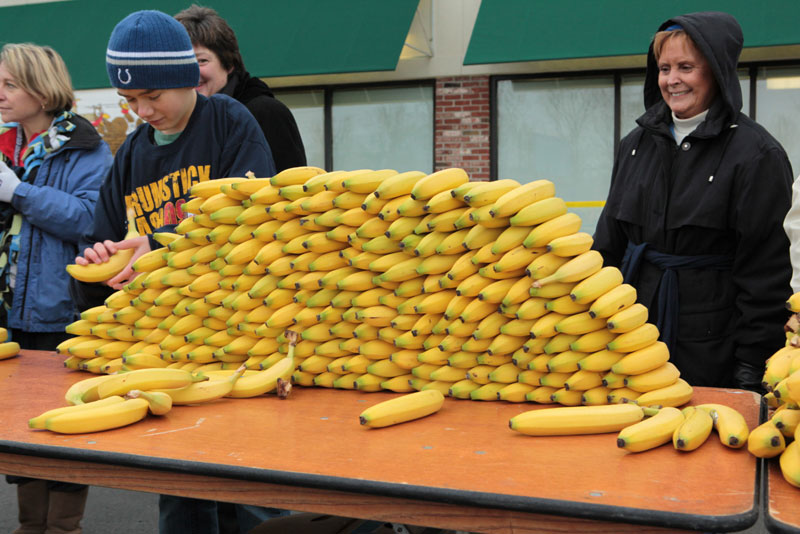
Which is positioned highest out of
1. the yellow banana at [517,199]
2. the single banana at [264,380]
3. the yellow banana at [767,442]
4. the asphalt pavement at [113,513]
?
the yellow banana at [517,199]

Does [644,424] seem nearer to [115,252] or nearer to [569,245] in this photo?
[569,245]

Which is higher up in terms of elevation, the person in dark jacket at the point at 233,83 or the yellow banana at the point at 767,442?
the person in dark jacket at the point at 233,83

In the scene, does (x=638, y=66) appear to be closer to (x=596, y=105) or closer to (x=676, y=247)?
(x=596, y=105)

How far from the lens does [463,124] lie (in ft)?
36.3

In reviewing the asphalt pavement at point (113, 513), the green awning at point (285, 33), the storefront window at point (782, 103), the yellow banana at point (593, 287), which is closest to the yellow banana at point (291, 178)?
the yellow banana at point (593, 287)

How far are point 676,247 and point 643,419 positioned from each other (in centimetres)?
106

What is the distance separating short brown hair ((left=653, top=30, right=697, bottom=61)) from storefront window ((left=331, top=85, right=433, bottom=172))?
8238 mm

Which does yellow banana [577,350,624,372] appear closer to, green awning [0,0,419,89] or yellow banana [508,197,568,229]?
yellow banana [508,197,568,229]

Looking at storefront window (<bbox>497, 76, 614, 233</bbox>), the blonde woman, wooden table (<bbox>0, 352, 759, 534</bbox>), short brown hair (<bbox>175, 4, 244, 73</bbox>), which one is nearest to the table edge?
wooden table (<bbox>0, 352, 759, 534</bbox>)

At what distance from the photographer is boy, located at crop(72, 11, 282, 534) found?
281cm

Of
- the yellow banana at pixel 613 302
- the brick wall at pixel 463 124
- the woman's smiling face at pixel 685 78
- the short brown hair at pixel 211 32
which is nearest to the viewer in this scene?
the yellow banana at pixel 613 302

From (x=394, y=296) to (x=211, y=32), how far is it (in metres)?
2.07

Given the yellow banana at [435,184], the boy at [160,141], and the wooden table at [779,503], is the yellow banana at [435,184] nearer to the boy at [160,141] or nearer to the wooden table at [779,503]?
the boy at [160,141]

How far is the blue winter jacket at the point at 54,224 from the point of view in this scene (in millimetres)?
3721
